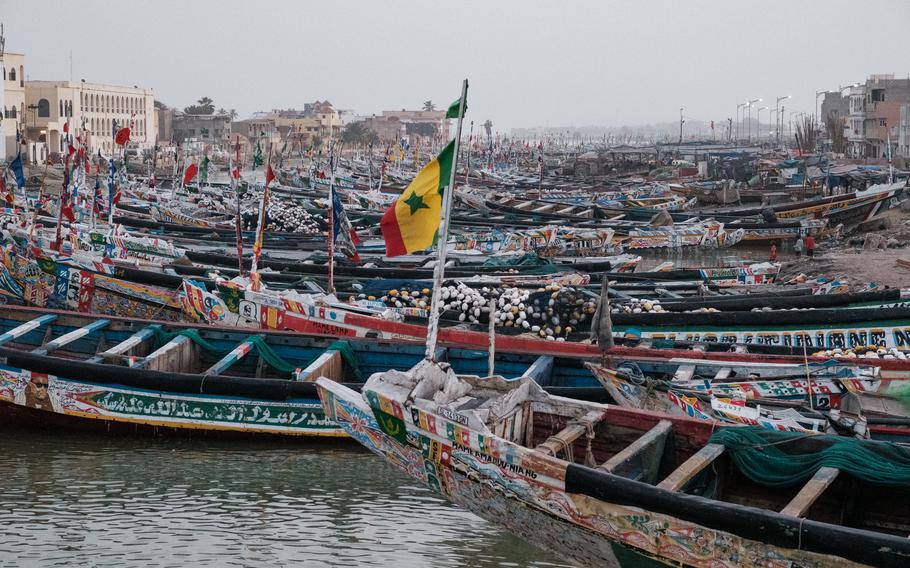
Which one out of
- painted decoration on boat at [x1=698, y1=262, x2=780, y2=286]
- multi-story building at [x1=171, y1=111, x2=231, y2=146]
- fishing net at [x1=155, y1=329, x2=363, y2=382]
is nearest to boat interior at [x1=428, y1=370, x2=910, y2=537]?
fishing net at [x1=155, y1=329, x2=363, y2=382]

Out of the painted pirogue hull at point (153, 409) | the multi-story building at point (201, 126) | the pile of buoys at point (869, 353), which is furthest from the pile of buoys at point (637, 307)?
the multi-story building at point (201, 126)

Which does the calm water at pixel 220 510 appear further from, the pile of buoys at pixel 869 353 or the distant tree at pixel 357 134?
the distant tree at pixel 357 134

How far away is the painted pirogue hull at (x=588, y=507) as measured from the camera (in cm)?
699

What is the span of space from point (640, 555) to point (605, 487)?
0.58 meters

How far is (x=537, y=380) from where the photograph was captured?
1283 centimetres

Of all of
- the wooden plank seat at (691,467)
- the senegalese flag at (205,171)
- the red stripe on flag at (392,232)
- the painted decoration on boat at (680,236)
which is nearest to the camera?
the wooden plank seat at (691,467)

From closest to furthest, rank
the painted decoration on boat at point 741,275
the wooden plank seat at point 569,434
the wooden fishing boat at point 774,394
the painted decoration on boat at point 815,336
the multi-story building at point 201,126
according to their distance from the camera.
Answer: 1. the wooden plank seat at point 569,434
2. the wooden fishing boat at point 774,394
3. the painted decoration on boat at point 815,336
4. the painted decoration on boat at point 741,275
5. the multi-story building at point 201,126

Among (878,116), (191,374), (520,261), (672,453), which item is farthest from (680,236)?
(878,116)

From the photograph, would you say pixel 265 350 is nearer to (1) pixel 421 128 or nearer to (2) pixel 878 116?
(2) pixel 878 116

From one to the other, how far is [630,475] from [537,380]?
4261mm

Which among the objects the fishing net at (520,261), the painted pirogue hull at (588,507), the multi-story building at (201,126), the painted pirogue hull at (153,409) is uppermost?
the multi-story building at (201,126)

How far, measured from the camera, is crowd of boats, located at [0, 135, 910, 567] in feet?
26.5

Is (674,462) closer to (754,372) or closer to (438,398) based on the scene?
(438,398)

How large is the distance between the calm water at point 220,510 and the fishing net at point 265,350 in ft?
4.37
